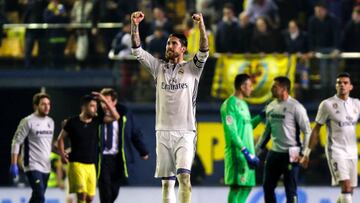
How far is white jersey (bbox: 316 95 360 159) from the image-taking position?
16797 millimetres

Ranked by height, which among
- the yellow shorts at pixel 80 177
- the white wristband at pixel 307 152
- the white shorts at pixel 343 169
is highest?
the white wristband at pixel 307 152

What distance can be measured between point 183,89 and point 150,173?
34.6 feet

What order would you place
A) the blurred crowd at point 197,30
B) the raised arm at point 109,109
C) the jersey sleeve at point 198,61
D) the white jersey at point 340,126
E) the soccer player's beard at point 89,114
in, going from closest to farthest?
the jersey sleeve at point 198,61 < the white jersey at point 340,126 < the raised arm at point 109,109 < the soccer player's beard at point 89,114 < the blurred crowd at point 197,30

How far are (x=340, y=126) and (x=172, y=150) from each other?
3493 mm

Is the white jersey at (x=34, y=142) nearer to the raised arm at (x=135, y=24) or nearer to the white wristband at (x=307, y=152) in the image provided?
the white wristband at (x=307, y=152)

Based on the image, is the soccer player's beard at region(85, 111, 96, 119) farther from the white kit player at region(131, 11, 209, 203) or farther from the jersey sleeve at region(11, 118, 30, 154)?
the white kit player at region(131, 11, 209, 203)

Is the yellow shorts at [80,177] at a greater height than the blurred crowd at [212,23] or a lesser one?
lesser

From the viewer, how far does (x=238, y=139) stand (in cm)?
1630

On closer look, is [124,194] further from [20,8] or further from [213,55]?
[20,8]

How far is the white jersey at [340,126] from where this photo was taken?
1680 centimetres

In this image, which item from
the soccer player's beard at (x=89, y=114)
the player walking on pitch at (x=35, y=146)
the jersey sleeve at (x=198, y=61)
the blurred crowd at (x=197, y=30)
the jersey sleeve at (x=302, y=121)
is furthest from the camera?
the blurred crowd at (x=197, y=30)

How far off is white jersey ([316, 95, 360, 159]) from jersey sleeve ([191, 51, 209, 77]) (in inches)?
126

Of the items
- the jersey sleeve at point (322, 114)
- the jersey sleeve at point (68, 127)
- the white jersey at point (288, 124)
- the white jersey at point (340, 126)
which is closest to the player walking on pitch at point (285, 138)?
the white jersey at point (288, 124)

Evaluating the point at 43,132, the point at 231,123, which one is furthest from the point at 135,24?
the point at 43,132
